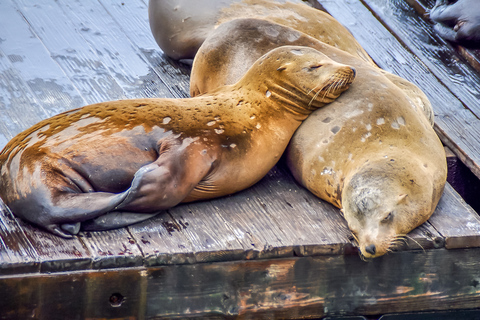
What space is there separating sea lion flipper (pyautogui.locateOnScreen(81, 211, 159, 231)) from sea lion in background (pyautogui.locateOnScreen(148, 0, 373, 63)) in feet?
5.81

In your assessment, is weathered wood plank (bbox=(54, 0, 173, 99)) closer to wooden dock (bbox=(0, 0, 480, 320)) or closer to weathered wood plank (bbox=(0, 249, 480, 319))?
wooden dock (bbox=(0, 0, 480, 320))

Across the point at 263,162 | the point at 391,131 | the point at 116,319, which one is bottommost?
the point at 116,319

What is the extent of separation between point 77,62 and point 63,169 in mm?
1871

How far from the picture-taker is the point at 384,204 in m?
2.77

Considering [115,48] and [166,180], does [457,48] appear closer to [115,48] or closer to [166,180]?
[115,48]

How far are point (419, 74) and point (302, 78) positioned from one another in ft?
5.40

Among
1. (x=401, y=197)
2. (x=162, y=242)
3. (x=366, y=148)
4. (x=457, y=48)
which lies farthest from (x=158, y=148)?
(x=457, y=48)

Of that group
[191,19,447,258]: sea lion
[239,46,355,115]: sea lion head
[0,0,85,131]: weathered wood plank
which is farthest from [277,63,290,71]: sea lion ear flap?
[0,0,85,131]: weathered wood plank

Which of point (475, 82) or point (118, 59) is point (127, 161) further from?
point (475, 82)

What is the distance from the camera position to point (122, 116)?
9.86ft

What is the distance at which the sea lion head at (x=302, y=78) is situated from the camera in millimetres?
3217

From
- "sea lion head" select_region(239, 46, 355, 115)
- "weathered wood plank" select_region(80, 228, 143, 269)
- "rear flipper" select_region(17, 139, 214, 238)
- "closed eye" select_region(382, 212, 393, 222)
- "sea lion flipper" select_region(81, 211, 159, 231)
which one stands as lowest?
"weathered wood plank" select_region(80, 228, 143, 269)

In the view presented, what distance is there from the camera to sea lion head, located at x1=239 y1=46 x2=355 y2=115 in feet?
10.6

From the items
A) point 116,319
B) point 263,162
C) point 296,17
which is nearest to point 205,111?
point 263,162
